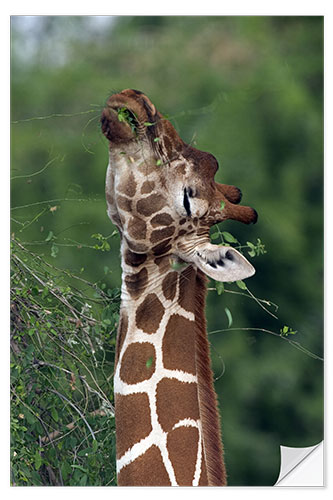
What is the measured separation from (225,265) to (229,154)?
1745 millimetres

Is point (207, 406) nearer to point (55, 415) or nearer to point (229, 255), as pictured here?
point (229, 255)

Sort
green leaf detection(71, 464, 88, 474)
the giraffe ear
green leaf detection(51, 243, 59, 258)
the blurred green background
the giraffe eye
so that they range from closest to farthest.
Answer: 1. the giraffe ear
2. the giraffe eye
3. green leaf detection(71, 464, 88, 474)
4. green leaf detection(51, 243, 59, 258)
5. the blurred green background

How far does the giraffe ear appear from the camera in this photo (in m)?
2.17

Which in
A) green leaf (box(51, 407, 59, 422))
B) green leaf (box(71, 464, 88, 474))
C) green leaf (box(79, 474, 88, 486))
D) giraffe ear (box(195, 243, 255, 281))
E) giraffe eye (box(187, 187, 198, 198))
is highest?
giraffe eye (box(187, 187, 198, 198))

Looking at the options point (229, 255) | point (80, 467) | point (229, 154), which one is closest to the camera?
point (229, 255)

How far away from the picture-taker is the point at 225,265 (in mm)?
2189

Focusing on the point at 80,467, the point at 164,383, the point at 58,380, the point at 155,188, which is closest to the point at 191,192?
the point at 155,188

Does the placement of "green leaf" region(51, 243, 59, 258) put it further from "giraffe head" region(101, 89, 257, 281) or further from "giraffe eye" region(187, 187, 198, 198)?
"giraffe eye" region(187, 187, 198, 198)

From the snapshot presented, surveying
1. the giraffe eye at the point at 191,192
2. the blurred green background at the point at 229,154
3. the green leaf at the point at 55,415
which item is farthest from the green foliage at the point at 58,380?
A: the giraffe eye at the point at 191,192

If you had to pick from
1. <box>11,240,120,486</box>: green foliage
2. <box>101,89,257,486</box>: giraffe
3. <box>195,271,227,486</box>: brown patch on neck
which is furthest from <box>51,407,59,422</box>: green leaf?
<box>195,271,227,486</box>: brown patch on neck

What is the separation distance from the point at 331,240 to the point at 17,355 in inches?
39.7

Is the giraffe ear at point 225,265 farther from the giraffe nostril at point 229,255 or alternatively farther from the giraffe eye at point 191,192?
the giraffe eye at point 191,192

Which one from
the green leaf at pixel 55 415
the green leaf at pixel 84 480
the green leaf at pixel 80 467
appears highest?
the green leaf at pixel 55 415

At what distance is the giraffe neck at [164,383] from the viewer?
2193 mm
